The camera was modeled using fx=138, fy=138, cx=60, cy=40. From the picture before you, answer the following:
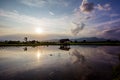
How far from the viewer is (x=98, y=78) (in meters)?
15.7

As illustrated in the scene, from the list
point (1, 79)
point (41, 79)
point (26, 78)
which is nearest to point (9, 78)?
point (1, 79)

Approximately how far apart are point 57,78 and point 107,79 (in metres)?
5.56

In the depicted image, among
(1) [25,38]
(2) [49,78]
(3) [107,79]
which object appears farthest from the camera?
(1) [25,38]

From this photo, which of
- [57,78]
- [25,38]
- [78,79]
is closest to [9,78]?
[57,78]

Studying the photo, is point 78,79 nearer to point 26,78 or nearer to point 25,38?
point 26,78

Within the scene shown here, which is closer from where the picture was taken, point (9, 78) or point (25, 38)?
point (9, 78)

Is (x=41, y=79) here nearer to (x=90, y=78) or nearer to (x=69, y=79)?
(x=69, y=79)

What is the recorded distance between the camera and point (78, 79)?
15.6 m

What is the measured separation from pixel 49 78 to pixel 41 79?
941mm

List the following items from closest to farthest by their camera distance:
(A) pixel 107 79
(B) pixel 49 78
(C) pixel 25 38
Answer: (A) pixel 107 79, (B) pixel 49 78, (C) pixel 25 38

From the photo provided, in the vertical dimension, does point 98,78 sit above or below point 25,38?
below

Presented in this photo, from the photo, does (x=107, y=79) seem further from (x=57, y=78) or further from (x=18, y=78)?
(x=18, y=78)

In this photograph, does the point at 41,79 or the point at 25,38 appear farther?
the point at 25,38

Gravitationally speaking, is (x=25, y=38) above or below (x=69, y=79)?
above
